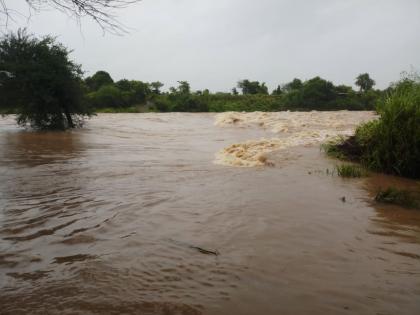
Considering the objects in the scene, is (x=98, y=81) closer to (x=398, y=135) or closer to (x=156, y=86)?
(x=156, y=86)

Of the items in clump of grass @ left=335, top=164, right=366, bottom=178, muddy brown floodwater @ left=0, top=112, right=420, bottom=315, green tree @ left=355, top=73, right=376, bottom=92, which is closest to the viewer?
muddy brown floodwater @ left=0, top=112, right=420, bottom=315

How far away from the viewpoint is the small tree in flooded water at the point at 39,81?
56.8ft

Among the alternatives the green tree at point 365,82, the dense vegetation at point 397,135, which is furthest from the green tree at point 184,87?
the dense vegetation at point 397,135

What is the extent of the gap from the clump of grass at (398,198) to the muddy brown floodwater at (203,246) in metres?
0.24

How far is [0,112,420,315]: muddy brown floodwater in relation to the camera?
247 cm

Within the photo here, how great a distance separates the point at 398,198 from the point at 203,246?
318 cm

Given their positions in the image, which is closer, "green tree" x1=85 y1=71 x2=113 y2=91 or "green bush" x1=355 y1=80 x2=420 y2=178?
"green bush" x1=355 y1=80 x2=420 y2=178

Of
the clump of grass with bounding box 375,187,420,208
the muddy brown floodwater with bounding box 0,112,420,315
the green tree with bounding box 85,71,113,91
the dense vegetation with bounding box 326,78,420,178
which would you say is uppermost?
the green tree with bounding box 85,71,113,91

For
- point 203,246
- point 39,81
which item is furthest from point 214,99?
point 203,246

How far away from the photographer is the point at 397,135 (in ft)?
23.8

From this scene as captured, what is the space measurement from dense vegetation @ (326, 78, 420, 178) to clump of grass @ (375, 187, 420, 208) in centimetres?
211

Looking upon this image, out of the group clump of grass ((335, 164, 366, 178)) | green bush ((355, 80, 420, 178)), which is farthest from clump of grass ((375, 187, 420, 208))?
green bush ((355, 80, 420, 178))

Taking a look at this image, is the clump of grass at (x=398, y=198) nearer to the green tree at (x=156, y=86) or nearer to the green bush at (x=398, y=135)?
the green bush at (x=398, y=135)

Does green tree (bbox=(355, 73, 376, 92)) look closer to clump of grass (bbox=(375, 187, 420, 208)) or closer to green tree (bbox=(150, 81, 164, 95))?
green tree (bbox=(150, 81, 164, 95))
